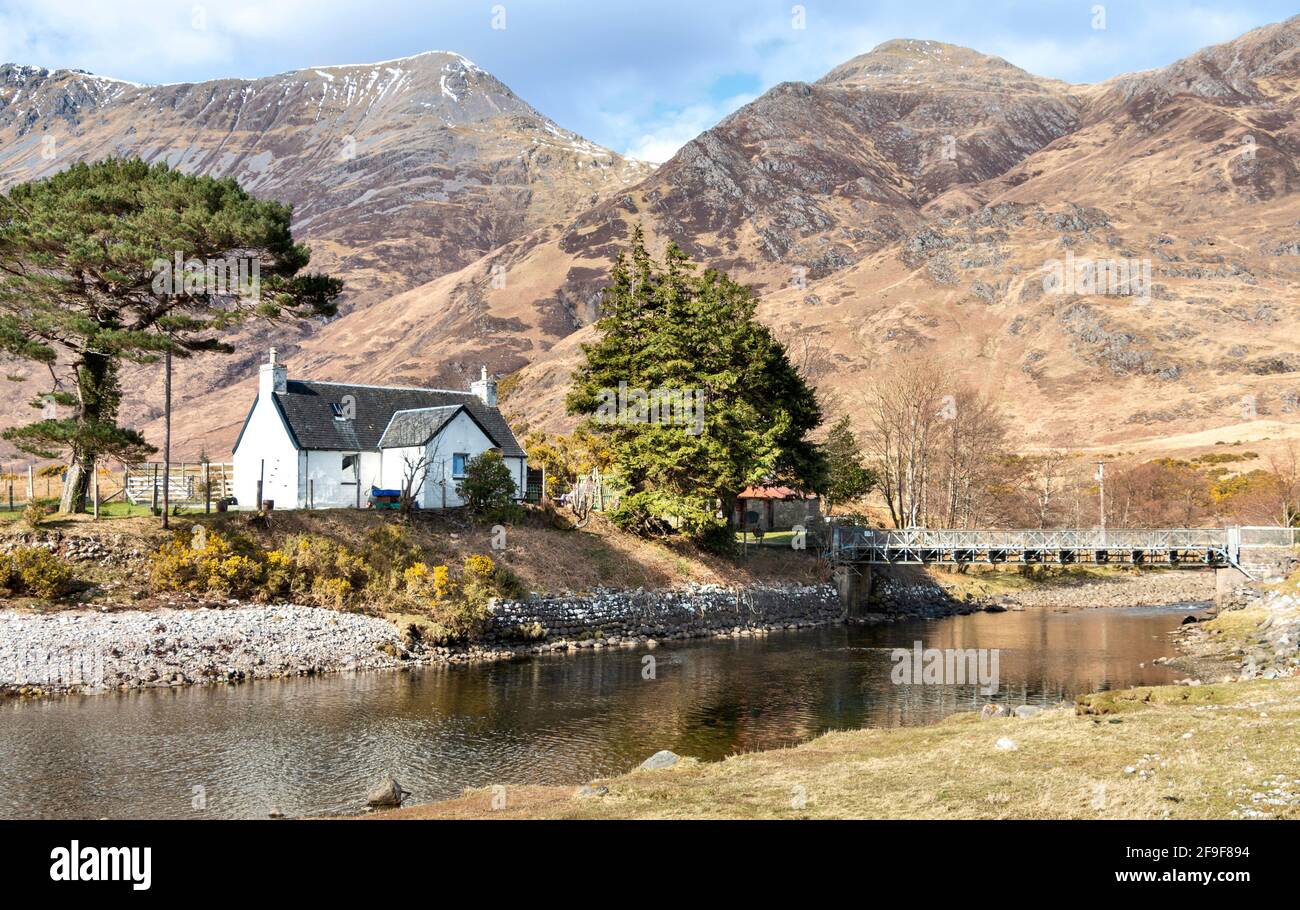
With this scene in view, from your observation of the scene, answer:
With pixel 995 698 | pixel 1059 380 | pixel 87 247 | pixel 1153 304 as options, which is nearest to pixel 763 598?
pixel 995 698

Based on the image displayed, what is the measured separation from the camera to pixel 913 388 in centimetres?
8019

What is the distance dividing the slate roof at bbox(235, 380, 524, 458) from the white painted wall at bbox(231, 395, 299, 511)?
0.88 metres

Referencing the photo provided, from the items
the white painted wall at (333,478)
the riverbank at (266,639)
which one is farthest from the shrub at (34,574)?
the white painted wall at (333,478)

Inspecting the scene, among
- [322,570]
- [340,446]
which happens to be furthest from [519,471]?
[322,570]

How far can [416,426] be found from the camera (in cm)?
5484

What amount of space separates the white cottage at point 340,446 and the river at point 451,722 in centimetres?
1583

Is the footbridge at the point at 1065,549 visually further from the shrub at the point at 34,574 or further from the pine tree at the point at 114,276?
the shrub at the point at 34,574

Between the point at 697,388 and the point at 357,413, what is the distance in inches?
828

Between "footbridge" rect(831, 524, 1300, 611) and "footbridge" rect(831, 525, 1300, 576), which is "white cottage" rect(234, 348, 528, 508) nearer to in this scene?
"footbridge" rect(831, 524, 1300, 611)

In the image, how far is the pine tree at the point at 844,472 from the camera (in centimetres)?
7994

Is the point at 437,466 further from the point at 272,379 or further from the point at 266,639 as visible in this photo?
the point at 266,639

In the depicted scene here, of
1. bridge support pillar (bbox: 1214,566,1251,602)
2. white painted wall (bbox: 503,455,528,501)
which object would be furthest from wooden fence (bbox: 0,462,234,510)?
bridge support pillar (bbox: 1214,566,1251,602)
